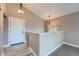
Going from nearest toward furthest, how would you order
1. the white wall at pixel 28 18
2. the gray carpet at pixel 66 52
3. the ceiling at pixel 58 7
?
the gray carpet at pixel 66 52 → the ceiling at pixel 58 7 → the white wall at pixel 28 18

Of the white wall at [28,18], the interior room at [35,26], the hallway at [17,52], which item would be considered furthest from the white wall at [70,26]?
the hallway at [17,52]

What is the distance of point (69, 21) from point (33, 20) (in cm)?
245

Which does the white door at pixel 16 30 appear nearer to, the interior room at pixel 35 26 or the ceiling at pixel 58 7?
the interior room at pixel 35 26

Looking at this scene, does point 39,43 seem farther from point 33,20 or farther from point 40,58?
point 33,20

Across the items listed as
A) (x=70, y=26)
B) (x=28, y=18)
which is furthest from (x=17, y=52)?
(x=70, y=26)

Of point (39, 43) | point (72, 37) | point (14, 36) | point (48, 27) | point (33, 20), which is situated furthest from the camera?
point (48, 27)

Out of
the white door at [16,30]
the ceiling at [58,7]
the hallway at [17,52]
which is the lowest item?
the hallway at [17,52]

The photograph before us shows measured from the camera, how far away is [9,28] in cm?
436

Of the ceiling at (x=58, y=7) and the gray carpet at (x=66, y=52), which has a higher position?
the ceiling at (x=58, y=7)

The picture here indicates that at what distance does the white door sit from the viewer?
4.51 m

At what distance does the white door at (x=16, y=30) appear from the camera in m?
4.51

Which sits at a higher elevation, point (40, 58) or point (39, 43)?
point (40, 58)

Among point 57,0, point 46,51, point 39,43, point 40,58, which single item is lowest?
point 46,51

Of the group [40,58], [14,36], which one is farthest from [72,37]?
[40,58]
